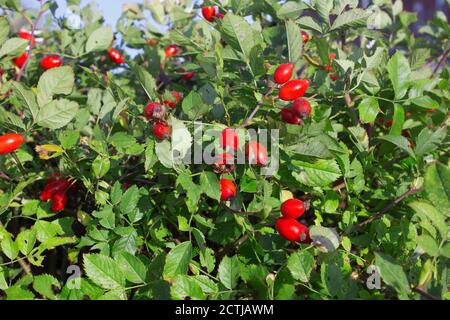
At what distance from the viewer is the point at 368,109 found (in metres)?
1.32

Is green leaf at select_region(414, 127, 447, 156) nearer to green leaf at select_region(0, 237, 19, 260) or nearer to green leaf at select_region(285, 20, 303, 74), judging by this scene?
green leaf at select_region(285, 20, 303, 74)

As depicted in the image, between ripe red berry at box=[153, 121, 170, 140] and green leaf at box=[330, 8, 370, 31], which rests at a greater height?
green leaf at box=[330, 8, 370, 31]

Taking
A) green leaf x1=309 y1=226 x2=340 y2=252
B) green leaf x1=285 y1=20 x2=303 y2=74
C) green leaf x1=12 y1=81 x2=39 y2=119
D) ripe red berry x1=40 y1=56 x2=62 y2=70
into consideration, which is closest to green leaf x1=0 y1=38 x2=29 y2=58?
ripe red berry x1=40 y1=56 x2=62 y2=70

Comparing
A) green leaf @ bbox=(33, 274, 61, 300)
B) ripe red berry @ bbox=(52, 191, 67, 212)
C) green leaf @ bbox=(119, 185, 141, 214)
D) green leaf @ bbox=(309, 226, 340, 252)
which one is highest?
green leaf @ bbox=(119, 185, 141, 214)

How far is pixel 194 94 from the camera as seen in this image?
120cm

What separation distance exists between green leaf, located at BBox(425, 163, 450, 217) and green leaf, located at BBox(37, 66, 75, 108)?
3.14 feet

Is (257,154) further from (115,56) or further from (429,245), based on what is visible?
(115,56)

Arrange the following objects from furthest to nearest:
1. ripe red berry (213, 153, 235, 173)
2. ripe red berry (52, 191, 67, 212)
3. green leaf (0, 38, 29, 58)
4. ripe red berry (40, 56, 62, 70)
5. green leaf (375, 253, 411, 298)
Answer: ripe red berry (40, 56, 62, 70)
green leaf (0, 38, 29, 58)
ripe red berry (52, 191, 67, 212)
ripe red berry (213, 153, 235, 173)
green leaf (375, 253, 411, 298)

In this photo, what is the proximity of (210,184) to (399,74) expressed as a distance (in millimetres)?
626

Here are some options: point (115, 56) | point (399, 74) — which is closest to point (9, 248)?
point (399, 74)

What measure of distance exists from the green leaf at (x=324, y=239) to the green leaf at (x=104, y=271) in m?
0.45

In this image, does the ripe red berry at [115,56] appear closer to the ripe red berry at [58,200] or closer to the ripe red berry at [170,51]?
the ripe red berry at [170,51]

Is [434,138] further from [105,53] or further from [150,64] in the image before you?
[105,53]

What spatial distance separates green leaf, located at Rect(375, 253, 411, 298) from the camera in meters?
0.89
